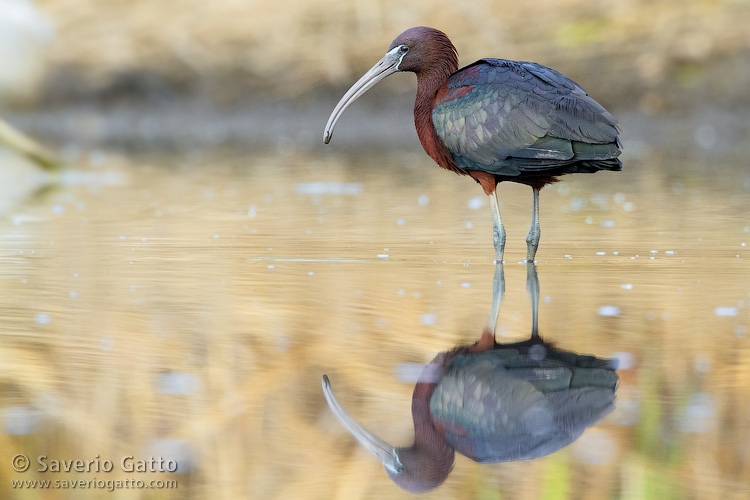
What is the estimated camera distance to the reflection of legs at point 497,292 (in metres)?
5.52

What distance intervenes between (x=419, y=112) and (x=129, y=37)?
58.3 feet

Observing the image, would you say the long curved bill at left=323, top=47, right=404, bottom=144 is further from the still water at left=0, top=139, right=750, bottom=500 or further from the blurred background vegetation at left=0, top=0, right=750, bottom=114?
the blurred background vegetation at left=0, top=0, right=750, bottom=114

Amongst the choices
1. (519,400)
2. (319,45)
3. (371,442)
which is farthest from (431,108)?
(319,45)

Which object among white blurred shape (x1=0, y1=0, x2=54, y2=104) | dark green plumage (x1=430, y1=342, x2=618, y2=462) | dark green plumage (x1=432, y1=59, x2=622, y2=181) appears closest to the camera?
dark green plumage (x1=430, y1=342, x2=618, y2=462)

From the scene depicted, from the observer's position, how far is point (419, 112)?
7746 millimetres

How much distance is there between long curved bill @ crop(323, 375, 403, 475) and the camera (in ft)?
12.0

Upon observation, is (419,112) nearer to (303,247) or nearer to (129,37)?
(303,247)

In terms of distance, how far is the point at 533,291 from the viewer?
6.25 meters

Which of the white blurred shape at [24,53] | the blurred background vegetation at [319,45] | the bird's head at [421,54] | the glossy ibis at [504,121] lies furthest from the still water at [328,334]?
the white blurred shape at [24,53]

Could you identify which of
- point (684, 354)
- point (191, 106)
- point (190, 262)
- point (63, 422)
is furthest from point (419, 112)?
point (191, 106)

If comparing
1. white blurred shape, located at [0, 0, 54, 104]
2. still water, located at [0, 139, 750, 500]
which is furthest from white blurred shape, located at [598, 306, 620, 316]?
white blurred shape, located at [0, 0, 54, 104]

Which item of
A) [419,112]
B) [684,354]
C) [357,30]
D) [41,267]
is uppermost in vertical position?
[357,30]
